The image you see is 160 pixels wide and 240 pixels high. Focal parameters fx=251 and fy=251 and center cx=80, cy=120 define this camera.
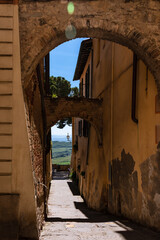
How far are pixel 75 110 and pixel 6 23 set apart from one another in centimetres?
620

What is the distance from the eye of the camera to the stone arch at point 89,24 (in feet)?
14.5

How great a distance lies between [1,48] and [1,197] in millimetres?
2496

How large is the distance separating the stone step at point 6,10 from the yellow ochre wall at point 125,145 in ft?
9.52

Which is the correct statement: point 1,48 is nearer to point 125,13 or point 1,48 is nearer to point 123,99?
point 125,13

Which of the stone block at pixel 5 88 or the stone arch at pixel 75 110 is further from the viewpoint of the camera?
the stone arch at pixel 75 110

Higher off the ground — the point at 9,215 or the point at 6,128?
the point at 6,128

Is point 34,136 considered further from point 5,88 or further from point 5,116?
point 5,88

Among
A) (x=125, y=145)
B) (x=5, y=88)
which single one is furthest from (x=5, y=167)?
(x=125, y=145)

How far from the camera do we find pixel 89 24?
4.51 metres

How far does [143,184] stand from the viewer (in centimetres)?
543

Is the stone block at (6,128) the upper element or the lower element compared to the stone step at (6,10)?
lower

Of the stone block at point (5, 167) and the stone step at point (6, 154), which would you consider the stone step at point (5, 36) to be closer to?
the stone step at point (6, 154)

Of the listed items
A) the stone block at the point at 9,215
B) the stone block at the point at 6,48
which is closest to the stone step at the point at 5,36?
the stone block at the point at 6,48

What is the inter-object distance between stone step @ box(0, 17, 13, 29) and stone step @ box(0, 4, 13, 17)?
7cm
